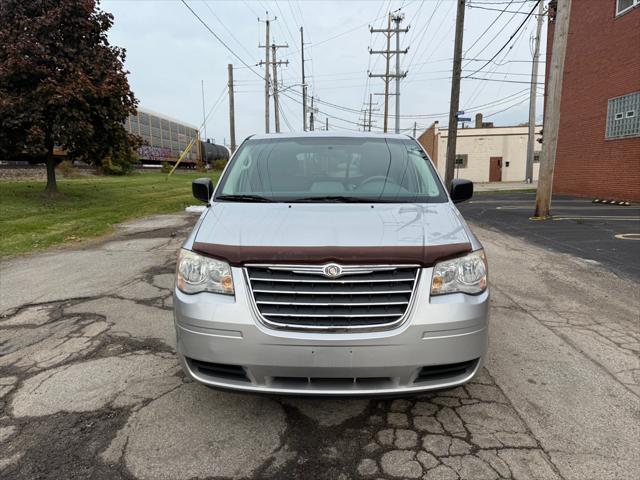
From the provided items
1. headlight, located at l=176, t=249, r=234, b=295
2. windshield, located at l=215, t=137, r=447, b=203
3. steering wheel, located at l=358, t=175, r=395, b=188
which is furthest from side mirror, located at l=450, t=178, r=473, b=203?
headlight, located at l=176, t=249, r=234, b=295

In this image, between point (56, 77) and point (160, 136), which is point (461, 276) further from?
point (160, 136)

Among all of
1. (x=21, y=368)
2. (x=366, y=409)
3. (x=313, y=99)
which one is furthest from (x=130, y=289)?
(x=313, y=99)

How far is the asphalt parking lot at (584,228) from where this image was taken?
734cm

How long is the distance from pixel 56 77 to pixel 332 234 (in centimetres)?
1510

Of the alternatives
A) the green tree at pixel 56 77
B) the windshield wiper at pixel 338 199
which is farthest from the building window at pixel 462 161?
the windshield wiper at pixel 338 199

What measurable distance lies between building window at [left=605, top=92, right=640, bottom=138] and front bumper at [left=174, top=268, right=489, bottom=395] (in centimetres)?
1677

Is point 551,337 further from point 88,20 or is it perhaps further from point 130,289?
point 88,20

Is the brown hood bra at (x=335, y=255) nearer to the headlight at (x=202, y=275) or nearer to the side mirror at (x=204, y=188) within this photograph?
the headlight at (x=202, y=275)

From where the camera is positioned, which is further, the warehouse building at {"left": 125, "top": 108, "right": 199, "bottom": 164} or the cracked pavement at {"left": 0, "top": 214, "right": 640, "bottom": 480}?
the warehouse building at {"left": 125, "top": 108, "right": 199, "bottom": 164}

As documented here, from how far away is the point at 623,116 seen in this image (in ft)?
52.3

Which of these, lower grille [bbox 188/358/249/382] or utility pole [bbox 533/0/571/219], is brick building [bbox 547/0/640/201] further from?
lower grille [bbox 188/358/249/382]

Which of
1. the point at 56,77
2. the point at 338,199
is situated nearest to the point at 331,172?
the point at 338,199

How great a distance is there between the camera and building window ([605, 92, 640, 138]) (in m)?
15.3

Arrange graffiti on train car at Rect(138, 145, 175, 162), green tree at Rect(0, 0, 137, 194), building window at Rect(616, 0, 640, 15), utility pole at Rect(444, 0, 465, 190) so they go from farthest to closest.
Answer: graffiti on train car at Rect(138, 145, 175, 162) < utility pole at Rect(444, 0, 465, 190) < building window at Rect(616, 0, 640, 15) < green tree at Rect(0, 0, 137, 194)
